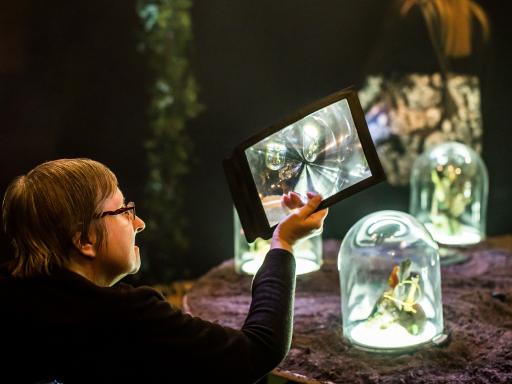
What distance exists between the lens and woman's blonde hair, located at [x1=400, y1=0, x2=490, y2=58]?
13.8 ft

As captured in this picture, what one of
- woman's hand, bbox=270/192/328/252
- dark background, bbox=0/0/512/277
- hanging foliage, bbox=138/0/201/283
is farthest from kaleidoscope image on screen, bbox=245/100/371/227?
hanging foliage, bbox=138/0/201/283

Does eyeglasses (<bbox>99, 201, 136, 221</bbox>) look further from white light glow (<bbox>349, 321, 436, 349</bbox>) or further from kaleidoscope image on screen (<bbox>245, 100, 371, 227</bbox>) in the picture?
white light glow (<bbox>349, 321, 436, 349</bbox>)

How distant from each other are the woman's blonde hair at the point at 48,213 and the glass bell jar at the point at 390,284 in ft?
3.95

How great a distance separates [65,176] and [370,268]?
4.51 feet

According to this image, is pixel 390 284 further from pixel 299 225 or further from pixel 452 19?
pixel 452 19

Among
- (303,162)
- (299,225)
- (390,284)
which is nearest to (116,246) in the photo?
(299,225)

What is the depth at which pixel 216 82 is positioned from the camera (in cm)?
431

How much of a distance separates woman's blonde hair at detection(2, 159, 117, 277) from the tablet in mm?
436

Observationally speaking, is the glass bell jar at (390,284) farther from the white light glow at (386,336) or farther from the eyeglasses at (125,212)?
the eyeglasses at (125,212)

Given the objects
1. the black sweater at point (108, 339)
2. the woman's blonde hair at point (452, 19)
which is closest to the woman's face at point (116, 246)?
the black sweater at point (108, 339)

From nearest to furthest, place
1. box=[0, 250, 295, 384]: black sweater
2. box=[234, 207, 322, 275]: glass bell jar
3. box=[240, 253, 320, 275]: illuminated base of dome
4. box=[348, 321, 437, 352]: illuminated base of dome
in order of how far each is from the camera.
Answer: box=[0, 250, 295, 384]: black sweater < box=[348, 321, 437, 352]: illuminated base of dome < box=[240, 253, 320, 275]: illuminated base of dome < box=[234, 207, 322, 275]: glass bell jar

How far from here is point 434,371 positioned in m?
1.92

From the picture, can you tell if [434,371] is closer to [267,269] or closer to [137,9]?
[267,269]

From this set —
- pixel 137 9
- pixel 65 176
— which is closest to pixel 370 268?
pixel 65 176
